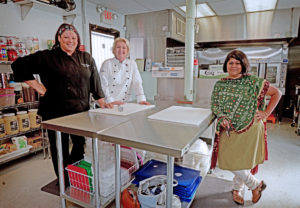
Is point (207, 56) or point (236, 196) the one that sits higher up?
point (207, 56)

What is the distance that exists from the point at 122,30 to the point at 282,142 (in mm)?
3921

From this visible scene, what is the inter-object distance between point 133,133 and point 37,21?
2809 mm

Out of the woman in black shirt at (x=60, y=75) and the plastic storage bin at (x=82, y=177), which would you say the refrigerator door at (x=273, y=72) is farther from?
the plastic storage bin at (x=82, y=177)

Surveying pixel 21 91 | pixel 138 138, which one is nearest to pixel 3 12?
pixel 21 91

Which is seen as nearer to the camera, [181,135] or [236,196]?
[181,135]

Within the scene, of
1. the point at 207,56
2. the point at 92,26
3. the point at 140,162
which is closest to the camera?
the point at 140,162

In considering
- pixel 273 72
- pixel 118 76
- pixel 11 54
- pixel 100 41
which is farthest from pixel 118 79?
pixel 273 72

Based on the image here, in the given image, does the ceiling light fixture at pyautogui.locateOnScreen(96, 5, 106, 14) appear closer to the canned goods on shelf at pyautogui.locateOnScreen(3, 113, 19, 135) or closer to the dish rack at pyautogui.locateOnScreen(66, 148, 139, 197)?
the canned goods on shelf at pyautogui.locateOnScreen(3, 113, 19, 135)

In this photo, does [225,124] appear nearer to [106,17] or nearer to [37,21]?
[37,21]

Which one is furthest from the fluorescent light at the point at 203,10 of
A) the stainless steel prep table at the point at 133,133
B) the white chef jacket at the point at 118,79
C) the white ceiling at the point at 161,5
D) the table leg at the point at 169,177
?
the table leg at the point at 169,177

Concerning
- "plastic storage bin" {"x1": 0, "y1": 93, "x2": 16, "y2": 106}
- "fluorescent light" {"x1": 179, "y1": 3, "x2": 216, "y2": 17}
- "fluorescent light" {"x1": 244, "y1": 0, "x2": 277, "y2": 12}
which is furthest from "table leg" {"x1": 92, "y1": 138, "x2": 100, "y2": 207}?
"fluorescent light" {"x1": 244, "y1": 0, "x2": 277, "y2": 12}

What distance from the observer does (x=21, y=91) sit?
269 cm

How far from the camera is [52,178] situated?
91.6 inches

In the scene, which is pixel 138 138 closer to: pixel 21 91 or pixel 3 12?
pixel 21 91
